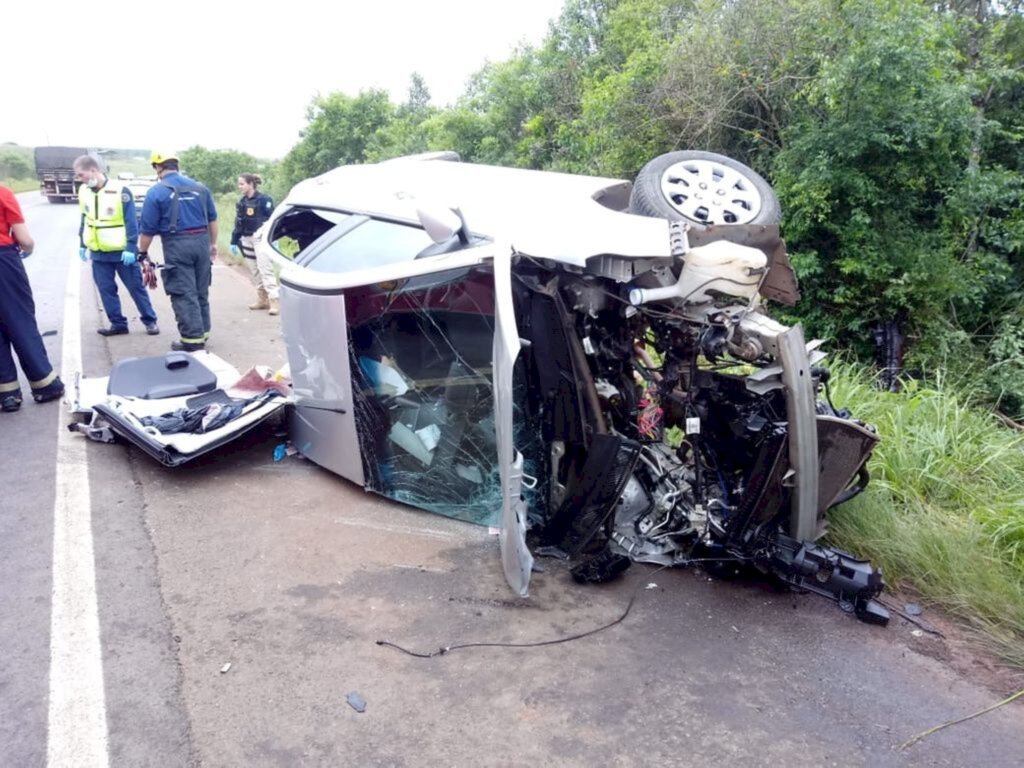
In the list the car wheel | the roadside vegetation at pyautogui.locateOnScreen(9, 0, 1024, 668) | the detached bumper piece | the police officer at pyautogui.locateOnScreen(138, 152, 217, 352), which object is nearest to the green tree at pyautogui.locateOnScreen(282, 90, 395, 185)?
the roadside vegetation at pyautogui.locateOnScreen(9, 0, 1024, 668)

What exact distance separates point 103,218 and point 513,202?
5.31 m

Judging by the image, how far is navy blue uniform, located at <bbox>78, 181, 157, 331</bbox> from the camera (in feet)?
23.8

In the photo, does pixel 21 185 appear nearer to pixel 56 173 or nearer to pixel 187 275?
A: pixel 56 173

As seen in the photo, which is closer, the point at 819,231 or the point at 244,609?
the point at 244,609

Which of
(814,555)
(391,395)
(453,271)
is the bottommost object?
(814,555)

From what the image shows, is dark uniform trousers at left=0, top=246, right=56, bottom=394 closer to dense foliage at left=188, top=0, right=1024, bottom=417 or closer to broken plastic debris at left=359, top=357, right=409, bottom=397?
broken plastic debris at left=359, top=357, right=409, bottom=397

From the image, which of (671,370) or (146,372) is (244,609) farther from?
(146,372)

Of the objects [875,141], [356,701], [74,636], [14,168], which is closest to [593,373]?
[356,701]

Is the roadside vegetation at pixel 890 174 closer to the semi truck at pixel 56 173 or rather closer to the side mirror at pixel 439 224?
the side mirror at pixel 439 224

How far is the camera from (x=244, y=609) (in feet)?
10.2

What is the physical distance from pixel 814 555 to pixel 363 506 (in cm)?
224

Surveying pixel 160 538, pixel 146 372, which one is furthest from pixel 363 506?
pixel 146 372

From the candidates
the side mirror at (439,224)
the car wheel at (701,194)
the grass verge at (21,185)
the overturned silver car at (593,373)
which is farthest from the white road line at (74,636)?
the grass verge at (21,185)

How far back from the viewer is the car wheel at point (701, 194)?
348 cm
